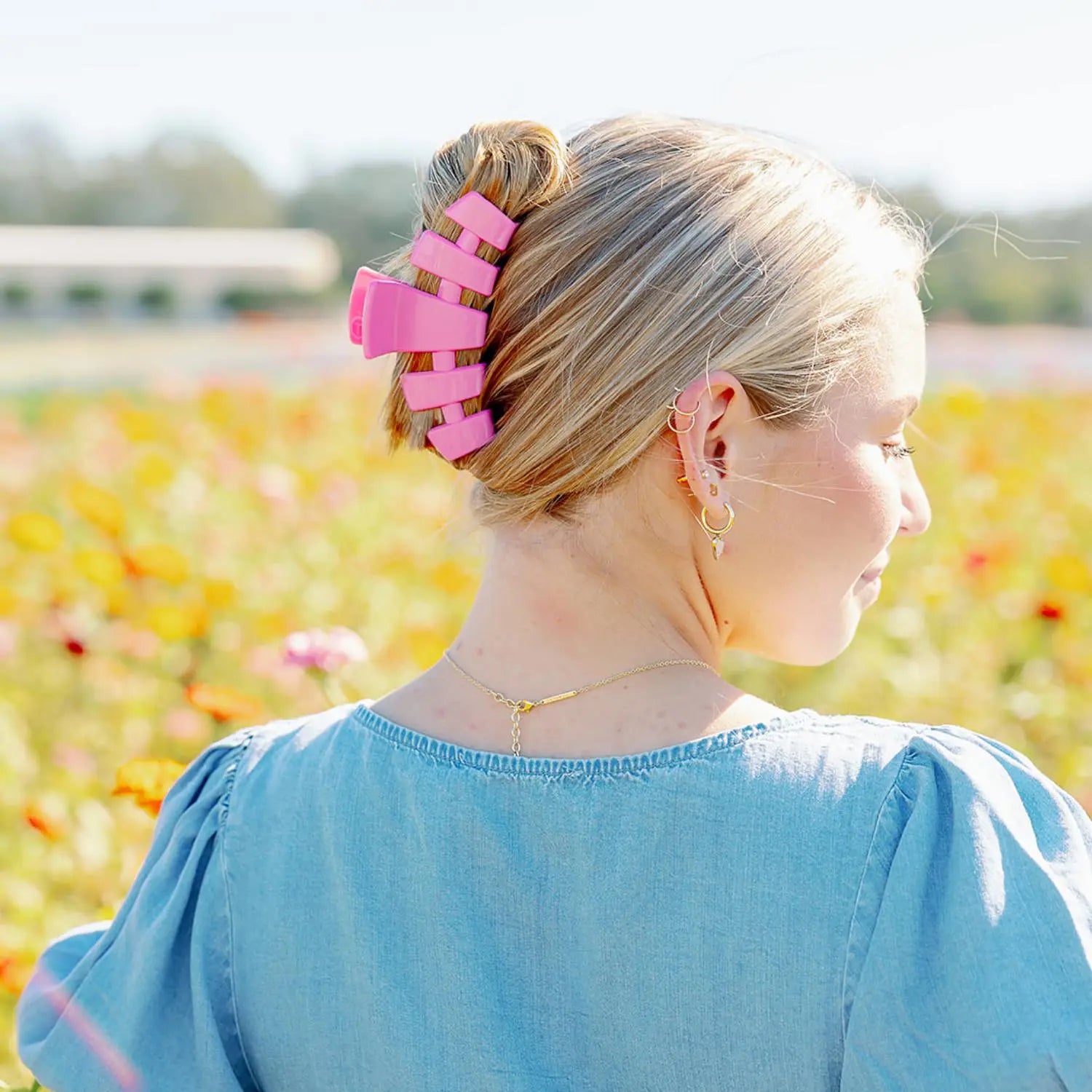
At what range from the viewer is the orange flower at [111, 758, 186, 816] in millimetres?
1539

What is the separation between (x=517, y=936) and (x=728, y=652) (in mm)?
2128

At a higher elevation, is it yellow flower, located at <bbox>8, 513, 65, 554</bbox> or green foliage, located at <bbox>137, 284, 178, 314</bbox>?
yellow flower, located at <bbox>8, 513, 65, 554</bbox>

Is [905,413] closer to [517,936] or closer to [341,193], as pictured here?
[517,936]

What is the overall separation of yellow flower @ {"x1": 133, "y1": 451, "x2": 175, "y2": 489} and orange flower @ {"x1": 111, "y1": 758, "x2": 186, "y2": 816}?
224 cm

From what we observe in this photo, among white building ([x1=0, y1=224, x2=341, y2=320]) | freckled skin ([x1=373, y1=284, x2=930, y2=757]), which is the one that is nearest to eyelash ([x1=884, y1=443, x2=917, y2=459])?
freckled skin ([x1=373, y1=284, x2=930, y2=757])

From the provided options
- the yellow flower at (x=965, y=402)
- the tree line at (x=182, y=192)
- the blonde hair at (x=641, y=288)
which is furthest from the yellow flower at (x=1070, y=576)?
the tree line at (x=182, y=192)

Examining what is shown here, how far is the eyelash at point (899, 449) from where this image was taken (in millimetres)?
1245

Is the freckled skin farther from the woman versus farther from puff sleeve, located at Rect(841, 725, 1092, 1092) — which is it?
puff sleeve, located at Rect(841, 725, 1092, 1092)

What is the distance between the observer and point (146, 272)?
2711 centimetres

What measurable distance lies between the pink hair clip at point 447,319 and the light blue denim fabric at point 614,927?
28 cm

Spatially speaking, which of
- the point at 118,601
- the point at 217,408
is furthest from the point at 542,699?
the point at 217,408

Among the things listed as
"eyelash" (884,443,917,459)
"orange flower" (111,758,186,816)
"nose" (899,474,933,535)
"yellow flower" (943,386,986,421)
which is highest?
"eyelash" (884,443,917,459)

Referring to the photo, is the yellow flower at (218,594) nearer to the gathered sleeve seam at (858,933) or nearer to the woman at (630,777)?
the woman at (630,777)

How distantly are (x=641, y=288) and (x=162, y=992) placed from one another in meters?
0.76
